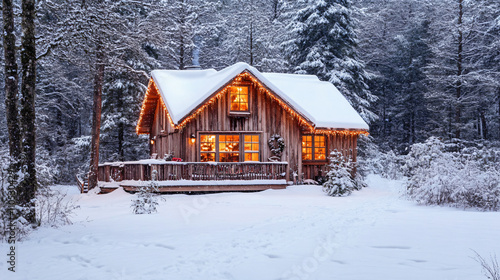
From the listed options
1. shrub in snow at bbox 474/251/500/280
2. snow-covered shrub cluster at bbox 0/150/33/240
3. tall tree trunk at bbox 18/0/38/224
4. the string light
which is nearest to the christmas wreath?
the string light

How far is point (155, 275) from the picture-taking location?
205 inches

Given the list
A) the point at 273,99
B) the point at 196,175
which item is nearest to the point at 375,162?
the point at 273,99

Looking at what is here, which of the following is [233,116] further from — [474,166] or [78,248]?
[78,248]

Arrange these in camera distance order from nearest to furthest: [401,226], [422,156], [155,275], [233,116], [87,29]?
[155,275]
[401,226]
[87,29]
[422,156]
[233,116]

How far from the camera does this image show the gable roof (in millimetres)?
17203

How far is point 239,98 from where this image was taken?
18453 mm

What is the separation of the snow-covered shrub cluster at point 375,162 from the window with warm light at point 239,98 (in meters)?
11.4

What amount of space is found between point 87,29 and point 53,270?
20.4 ft

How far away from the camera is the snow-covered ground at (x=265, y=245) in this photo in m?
5.33

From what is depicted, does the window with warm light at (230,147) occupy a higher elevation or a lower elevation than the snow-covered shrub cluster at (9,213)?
higher

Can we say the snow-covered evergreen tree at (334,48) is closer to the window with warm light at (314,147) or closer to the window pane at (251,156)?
the window with warm light at (314,147)

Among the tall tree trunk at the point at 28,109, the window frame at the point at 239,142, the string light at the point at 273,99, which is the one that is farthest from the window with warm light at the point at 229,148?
the tall tree trunk at the point at 28,109

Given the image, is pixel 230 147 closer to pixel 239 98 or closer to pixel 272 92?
pixel 239 98

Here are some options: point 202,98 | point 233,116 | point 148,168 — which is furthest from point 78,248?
point 233,116
